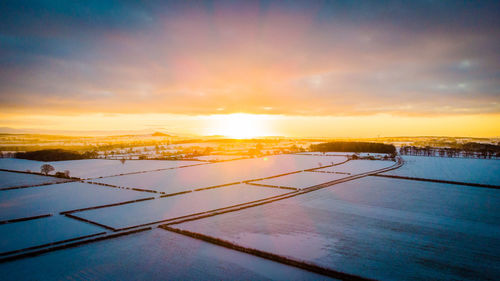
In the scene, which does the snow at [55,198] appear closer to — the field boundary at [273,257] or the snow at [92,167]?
the snow at [92,167]

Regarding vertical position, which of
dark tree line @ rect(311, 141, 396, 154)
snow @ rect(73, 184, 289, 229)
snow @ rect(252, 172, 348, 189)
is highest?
dark tree line @ rect(311, 141, 396, 154)

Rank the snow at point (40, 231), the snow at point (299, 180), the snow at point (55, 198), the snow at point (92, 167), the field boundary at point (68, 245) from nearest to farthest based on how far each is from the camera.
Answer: the field boundary at point (68, 245)
the snow at point (40, 231)
the snow at point (55, 198)
the snow at point (299, 180)
the snow at point (92, 167)

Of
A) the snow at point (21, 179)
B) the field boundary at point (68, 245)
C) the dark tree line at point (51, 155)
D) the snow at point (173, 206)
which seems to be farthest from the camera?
the dark tree line at point (51, 155)

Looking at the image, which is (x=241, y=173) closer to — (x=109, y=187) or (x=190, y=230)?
(x=109, y=187)

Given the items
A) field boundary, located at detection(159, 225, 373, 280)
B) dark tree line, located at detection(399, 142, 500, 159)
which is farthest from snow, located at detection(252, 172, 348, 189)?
dark tree line, located at detection(399, 142, 500, 159)

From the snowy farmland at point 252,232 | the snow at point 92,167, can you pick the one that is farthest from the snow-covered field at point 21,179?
the snow at point 92,167

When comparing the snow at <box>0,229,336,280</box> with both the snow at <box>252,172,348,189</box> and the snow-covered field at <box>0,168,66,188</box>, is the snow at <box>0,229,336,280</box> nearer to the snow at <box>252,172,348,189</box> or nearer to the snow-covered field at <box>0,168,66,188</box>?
the snow at <box>252,172,348,189</box>

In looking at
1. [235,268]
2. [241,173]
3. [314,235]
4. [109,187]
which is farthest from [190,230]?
[241,173]
